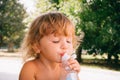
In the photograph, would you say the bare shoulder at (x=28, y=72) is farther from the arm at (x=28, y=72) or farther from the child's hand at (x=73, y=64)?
the child's hand at (x=73, y=64)

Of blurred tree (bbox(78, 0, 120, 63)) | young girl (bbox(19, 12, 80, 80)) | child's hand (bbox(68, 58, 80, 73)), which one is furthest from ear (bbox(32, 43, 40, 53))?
blurred tree (bbox(78, 0, 120, 63))

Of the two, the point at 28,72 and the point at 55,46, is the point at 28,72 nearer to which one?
the point at 28,72

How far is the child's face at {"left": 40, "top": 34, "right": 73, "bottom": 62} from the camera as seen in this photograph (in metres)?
1.76

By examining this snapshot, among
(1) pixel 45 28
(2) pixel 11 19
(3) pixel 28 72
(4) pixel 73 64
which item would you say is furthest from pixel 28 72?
(2) pixel 11 19

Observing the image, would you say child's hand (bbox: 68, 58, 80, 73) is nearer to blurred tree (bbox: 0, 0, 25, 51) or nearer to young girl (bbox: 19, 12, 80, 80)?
young girl (bbox: 19, 12, 80, 80)

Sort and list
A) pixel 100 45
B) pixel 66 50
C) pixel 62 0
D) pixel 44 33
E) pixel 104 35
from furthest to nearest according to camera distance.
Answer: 1. pixel 62 0
2. pixel 100 45
3. pixel 104 35
4. pixel 44 33
5. pixel 66 50

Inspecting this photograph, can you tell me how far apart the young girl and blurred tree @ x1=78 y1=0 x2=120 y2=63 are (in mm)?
14079

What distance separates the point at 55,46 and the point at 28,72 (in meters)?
0.25

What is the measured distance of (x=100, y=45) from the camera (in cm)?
1738

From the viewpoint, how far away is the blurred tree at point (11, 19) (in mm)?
34844

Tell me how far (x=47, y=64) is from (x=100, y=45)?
15542 mm

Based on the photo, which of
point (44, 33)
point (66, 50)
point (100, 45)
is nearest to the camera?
point (66, 50)

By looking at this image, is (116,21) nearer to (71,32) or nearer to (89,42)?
(89,42)

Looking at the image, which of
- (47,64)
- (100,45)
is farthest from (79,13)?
(47,64)
